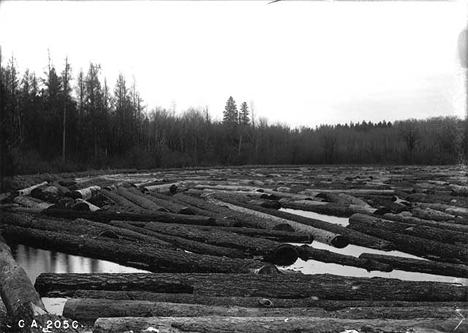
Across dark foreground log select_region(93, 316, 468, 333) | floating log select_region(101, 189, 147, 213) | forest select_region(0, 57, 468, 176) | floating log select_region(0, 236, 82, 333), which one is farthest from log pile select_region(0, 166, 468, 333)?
forest select_region(0, 57, 468, 176)

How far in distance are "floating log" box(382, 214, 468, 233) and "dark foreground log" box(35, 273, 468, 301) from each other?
5.01 meters

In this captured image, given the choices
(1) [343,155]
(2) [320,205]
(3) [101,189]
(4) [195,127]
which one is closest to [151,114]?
(4) [195,127]

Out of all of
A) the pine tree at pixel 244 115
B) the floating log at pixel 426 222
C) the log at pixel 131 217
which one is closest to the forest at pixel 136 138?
the pine tree at pixel 244 115

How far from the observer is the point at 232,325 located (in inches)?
161

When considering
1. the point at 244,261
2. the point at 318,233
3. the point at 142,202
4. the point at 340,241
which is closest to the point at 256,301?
the point at 244,261

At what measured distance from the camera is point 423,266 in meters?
7.59

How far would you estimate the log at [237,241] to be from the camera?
8344 millimetres

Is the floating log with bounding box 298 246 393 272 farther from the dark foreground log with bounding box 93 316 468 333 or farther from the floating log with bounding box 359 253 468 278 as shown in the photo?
the dark foreground log with bounding box 93 316 468 333

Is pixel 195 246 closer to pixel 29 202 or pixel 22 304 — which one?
pixel 22 304

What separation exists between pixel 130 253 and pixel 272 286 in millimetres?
3559

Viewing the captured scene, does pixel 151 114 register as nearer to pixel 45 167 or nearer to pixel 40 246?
pixel 45 167

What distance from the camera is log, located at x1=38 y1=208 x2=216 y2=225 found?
443 inches

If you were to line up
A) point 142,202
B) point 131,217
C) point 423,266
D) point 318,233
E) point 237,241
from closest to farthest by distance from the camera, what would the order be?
point 423,266, point 237,241, point 318,233, point 131,217, point 142,202

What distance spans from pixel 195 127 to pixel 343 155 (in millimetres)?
22267
